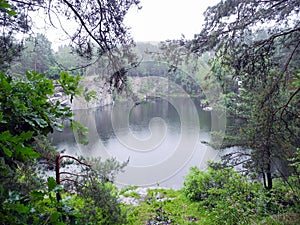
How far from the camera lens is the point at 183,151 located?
34.7ft

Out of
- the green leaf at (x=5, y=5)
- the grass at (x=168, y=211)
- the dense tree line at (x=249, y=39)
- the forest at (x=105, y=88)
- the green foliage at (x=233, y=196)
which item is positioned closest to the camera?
the green leaf at (x=5, y=5)

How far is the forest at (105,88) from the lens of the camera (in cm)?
66

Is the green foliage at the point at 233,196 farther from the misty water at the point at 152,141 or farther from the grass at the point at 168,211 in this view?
the misty water at the point at 152,141

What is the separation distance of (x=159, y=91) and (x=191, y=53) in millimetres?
5112

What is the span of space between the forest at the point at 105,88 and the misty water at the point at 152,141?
420 cm

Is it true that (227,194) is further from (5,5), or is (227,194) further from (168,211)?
(5,5)

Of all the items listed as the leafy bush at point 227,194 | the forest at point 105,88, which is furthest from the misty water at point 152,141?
the forest at point 105,88

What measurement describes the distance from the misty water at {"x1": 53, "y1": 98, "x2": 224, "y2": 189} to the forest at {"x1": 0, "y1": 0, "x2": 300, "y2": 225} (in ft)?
13.8

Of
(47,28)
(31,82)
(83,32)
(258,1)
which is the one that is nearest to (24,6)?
(47,28)

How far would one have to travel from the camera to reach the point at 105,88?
2.20 metres

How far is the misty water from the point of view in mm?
8953

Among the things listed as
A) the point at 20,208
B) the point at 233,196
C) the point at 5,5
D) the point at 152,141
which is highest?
the point at 5,5

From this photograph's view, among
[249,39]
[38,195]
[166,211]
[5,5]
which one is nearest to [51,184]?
[38,195]

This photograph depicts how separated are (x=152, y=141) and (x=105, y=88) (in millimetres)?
9690
